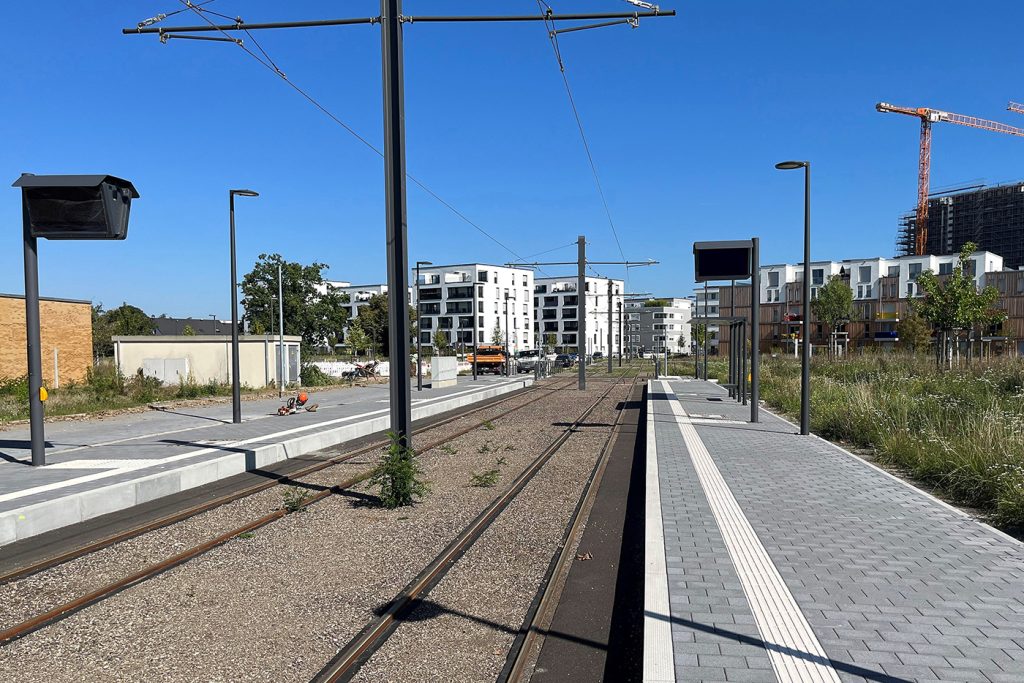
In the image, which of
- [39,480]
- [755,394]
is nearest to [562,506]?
[39,480]

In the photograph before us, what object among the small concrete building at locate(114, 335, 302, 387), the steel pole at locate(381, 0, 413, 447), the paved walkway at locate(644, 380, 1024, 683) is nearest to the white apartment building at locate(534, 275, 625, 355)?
the small concrete building at locate(114, 335, 302, 387)

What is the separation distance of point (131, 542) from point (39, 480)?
3427mm

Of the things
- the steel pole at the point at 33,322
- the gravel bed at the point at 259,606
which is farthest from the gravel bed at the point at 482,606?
the steel pole at the point at 33,322

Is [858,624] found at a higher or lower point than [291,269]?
lower

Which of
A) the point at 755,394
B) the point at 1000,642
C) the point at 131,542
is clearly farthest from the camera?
the point at 755,394

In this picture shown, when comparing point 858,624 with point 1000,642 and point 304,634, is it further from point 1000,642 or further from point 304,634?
point 304,634

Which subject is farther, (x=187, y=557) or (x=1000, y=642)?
(x=187, y=557)

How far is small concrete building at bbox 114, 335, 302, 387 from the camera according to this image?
→ 29641 millimetres

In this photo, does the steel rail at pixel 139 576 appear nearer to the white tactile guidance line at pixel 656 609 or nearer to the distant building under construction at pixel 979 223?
the white tactile guidance line at pixel 656 609

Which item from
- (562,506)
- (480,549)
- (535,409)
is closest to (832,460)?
(562,506)

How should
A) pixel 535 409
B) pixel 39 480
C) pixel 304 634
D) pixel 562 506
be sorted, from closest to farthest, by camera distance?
pixel 304 634 → pixel 562 506 → pixel 39 480 → pixel 535 409

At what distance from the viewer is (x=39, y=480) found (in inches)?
397

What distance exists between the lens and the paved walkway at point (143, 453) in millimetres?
8859

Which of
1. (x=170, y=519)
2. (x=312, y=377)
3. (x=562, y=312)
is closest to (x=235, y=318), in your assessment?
(x=170, y=519)
